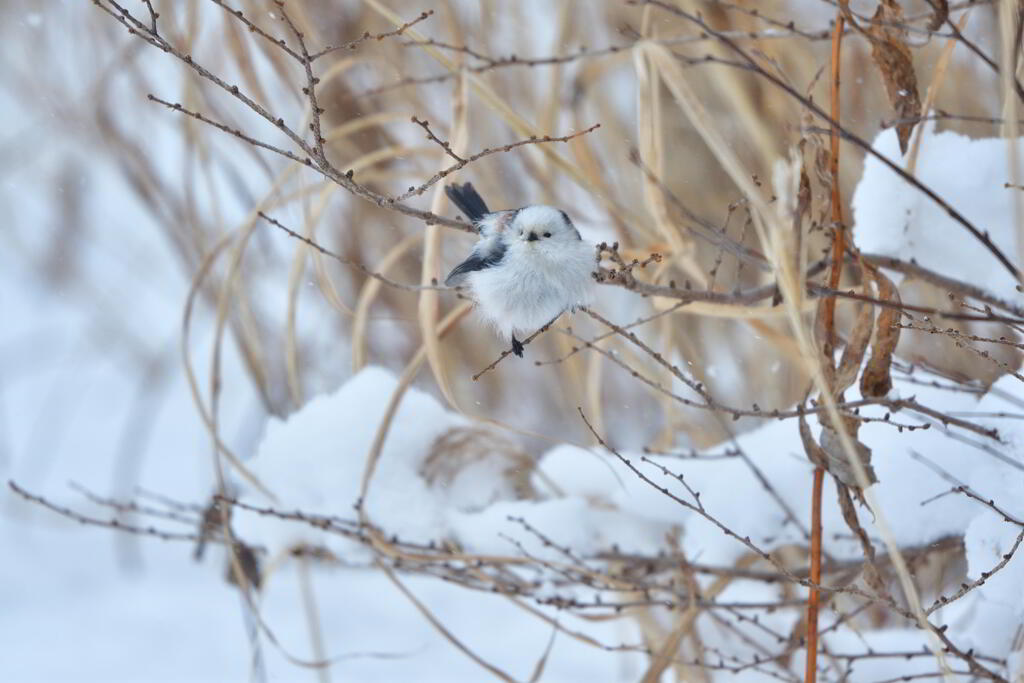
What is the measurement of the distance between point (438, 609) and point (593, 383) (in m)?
1.18

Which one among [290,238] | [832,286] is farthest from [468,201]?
[290,238]

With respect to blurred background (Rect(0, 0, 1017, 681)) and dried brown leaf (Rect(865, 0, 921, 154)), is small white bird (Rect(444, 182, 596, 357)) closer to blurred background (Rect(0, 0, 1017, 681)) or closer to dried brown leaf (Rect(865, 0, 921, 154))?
blurred background (Rect(0, 0, 1017, 681))

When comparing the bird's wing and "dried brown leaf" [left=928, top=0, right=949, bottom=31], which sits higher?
"dried brown leaf" [left=928, top=0, right=949, bottom=31]

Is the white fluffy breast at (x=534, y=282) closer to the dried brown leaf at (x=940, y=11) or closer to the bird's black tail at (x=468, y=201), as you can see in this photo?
the bird's black tail at (x=468, y=201)

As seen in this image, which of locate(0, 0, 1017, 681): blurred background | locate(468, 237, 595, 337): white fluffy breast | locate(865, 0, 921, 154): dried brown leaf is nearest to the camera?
locate(468, 237, 595, 337): white fluffy breast

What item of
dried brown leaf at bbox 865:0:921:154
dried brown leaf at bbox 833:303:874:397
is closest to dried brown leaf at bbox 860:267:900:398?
dried brown leaf at bbox 833:303:874:397

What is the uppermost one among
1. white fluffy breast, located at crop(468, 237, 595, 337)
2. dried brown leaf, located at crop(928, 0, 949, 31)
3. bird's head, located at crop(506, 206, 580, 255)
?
dried brown leaf, located at crop(928, 0, 949, 31)

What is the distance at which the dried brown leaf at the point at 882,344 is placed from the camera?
0.75m

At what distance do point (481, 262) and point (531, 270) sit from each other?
39 millimetres

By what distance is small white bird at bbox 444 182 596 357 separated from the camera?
0.66m

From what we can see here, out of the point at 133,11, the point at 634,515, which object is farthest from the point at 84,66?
the point at 634,515

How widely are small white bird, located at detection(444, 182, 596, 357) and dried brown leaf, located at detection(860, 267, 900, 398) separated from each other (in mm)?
237

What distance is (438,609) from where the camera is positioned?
2217 millimetres

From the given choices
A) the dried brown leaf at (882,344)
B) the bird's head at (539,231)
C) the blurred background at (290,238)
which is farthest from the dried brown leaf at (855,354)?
the bird's head at (539,231)
